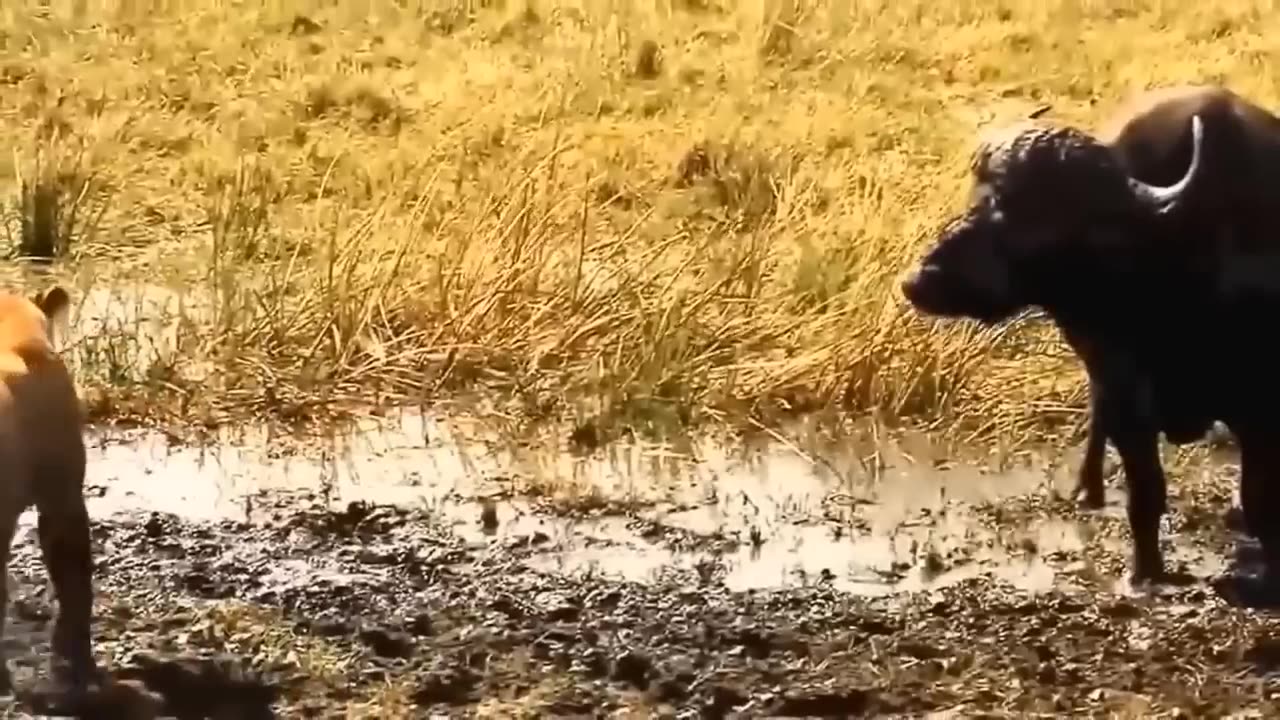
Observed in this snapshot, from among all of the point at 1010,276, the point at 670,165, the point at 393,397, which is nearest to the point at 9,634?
the point at 393,397

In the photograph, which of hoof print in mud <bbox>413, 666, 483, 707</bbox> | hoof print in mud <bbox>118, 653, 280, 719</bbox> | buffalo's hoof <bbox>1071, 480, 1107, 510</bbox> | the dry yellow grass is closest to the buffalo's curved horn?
the dry yellow grass

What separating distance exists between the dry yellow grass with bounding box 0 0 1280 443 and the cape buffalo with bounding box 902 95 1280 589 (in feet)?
0.64

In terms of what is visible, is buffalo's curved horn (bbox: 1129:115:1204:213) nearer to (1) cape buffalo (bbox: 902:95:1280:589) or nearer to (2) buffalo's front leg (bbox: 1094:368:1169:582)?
(1) cape buffalo (bbox: 902:95:1280:589)

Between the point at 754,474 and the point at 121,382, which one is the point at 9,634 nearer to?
the point at 121,382

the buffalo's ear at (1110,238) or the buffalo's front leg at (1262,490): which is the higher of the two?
the buffalo's ear at (1110,238)

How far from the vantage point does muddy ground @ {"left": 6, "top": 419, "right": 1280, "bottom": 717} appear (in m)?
1.97

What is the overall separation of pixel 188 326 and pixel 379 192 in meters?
0.70

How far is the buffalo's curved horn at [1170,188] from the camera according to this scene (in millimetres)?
1953

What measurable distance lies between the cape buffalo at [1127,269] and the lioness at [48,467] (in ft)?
2.82

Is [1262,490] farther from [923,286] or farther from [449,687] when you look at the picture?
[449,687]

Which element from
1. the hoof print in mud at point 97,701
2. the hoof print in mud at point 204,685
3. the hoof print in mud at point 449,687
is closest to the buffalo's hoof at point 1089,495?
the hoof print in mud at point 449,687

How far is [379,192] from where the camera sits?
3406 millimetres

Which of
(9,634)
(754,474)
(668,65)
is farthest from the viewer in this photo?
(668,65)

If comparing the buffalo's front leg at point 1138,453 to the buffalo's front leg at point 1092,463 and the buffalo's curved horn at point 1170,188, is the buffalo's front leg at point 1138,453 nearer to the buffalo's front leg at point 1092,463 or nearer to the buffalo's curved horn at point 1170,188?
the buffalo's front leg at point 1092,463
